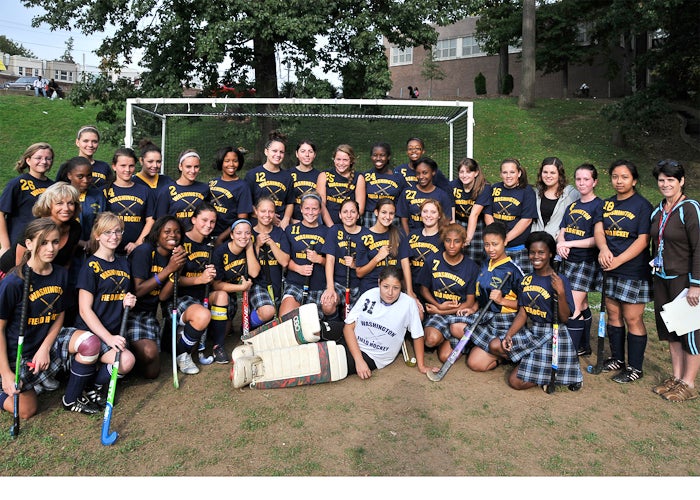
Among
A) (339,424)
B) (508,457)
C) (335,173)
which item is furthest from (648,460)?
(335,173)

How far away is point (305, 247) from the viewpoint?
4.86m

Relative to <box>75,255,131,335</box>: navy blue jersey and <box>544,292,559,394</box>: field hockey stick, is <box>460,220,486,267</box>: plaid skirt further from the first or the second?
<box>75,255,131,335</box>: navy blue jersey

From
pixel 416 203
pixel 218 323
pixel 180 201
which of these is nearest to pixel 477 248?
pixel 416 203

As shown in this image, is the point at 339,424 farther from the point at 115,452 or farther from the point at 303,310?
the point at 115,452

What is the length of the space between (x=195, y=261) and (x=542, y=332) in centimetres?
286

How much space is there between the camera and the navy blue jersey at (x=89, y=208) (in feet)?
14.1

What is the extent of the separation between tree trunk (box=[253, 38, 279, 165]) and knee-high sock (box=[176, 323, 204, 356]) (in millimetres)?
8202

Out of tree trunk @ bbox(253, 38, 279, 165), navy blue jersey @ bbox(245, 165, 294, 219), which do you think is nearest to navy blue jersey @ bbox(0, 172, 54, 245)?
navy blue jersey @ bbox(245, 165, 294, 219)

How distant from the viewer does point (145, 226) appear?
15.4 feet

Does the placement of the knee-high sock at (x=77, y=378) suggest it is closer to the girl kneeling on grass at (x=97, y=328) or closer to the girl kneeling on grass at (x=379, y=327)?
the girl kneeling on grass at (x=97, y=328)

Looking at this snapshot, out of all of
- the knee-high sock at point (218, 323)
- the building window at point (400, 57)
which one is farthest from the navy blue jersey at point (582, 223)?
the building window at point (400, 57)

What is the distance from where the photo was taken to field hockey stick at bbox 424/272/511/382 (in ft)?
13.7

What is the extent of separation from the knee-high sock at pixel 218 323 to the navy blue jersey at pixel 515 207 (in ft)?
8.77

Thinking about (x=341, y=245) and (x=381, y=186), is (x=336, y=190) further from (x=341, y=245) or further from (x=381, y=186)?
(x=341, y=245)
